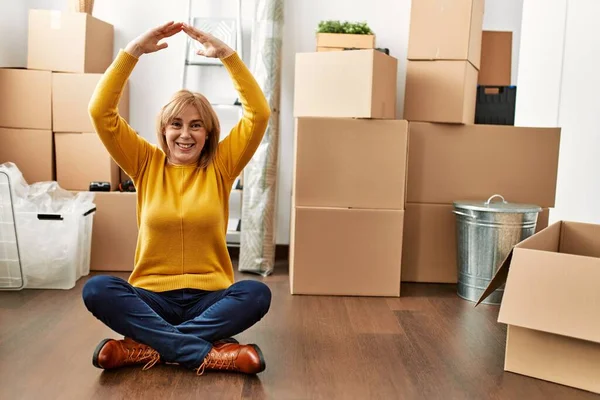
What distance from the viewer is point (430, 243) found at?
11.1 feet

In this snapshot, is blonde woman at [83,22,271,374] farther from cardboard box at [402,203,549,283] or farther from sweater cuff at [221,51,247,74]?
cardboard box at [402,203,549,283]

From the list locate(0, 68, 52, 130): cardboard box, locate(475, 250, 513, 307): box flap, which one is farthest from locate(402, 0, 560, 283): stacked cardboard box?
locate(0, 68, 52, 130): cardboard box

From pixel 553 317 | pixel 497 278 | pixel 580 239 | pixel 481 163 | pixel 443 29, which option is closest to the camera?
pixel 553 317

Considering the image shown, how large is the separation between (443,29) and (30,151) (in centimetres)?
220

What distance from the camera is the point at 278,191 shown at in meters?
3.88

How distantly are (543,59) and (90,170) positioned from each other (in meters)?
2.58

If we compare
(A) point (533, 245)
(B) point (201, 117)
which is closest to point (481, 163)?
(A) point (533, 245)

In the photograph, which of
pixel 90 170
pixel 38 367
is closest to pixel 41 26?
pixel 90 170

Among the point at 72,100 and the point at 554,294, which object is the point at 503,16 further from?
the point at 72,100

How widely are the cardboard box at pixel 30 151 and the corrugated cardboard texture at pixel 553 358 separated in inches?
99.4

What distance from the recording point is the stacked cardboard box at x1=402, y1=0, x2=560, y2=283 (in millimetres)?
3217

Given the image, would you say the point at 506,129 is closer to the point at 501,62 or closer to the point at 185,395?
the point at 501,62

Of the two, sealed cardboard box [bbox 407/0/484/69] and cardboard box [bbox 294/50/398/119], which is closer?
cardboard box [bbox 294/50/398/119]

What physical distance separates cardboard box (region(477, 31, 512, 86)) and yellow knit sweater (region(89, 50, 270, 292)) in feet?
5.93
